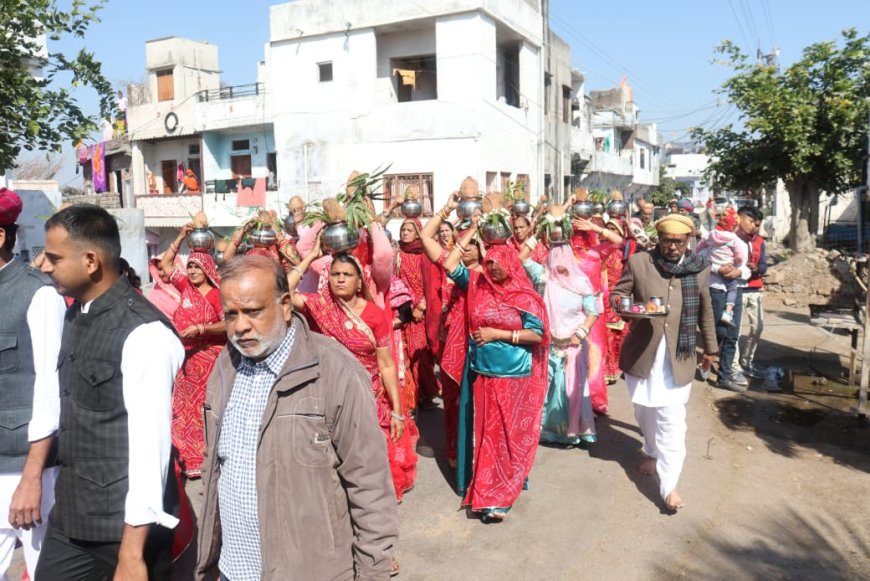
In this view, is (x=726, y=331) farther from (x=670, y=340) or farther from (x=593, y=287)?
(x=670, y=340)

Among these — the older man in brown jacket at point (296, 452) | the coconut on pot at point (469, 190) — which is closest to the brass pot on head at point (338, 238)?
the coconut on pot at point (469, 190)

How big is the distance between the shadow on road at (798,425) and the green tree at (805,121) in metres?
9.37

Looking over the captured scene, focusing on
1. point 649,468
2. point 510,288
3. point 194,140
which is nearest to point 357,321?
point 510,288

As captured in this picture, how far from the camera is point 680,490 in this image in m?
5.21

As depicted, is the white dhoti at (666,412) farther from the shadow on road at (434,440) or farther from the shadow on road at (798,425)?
the shadow on road at (798,425)

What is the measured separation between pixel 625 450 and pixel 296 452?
4542 millimetres

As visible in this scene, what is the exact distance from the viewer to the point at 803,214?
16.7m

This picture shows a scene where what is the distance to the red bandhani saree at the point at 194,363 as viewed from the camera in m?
5.67

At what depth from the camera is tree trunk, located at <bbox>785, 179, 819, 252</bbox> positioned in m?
16.4

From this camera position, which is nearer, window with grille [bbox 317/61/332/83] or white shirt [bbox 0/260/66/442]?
white shirt [bbox 0/260/66/442]

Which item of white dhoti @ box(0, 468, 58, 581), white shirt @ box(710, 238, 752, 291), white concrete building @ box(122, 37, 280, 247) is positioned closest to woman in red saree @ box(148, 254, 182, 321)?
white dhoti @ box(0, 468, 58, 581)

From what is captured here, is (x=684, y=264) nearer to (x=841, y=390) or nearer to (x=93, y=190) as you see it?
(x=841, y=390)

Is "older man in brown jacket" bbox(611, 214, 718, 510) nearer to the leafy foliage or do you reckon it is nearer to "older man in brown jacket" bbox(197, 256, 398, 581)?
the leafy foliage

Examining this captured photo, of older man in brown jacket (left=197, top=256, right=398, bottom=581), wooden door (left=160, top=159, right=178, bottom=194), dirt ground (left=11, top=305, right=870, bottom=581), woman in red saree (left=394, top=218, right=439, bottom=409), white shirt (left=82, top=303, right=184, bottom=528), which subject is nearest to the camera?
older man in brown jacket (left=197, top=256, right=398, bottom=581)
